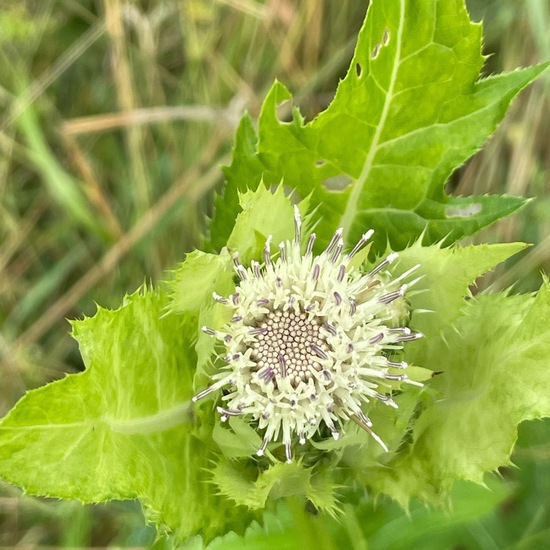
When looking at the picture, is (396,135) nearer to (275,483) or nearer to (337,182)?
(337,182)

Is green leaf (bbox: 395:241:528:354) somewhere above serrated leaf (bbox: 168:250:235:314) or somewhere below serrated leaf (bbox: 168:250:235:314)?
below

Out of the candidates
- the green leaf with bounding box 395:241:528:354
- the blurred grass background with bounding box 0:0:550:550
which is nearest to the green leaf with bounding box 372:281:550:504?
the green leaf with bounding box 395:241:528:354

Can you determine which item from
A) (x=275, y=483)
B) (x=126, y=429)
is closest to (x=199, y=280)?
(x=126, y=429)

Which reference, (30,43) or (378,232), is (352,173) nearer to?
(378,232)

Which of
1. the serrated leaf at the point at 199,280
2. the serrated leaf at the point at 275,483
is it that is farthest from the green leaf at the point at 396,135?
the serrated leaf at the point at 275,483

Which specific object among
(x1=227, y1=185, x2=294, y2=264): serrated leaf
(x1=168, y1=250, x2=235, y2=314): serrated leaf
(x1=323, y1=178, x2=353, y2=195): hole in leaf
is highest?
(x1=323, y1=178, x2=353, y2=195): hole in leaf

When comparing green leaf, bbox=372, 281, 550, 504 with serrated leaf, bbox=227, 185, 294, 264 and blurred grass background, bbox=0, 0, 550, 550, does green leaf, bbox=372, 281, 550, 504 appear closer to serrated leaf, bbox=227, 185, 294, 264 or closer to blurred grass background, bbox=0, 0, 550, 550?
serrated leaf, bbox=227, 185, 294, 264

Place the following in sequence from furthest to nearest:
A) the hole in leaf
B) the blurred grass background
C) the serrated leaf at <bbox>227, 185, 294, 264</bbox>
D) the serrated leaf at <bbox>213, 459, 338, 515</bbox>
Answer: the blurred grass background < the hole in leaf < the serrated leaf at <bbox>227, 185, 294, 264</bbox> < the serrated leaf at <bbox>213, 459, 338, 515</bbox>
